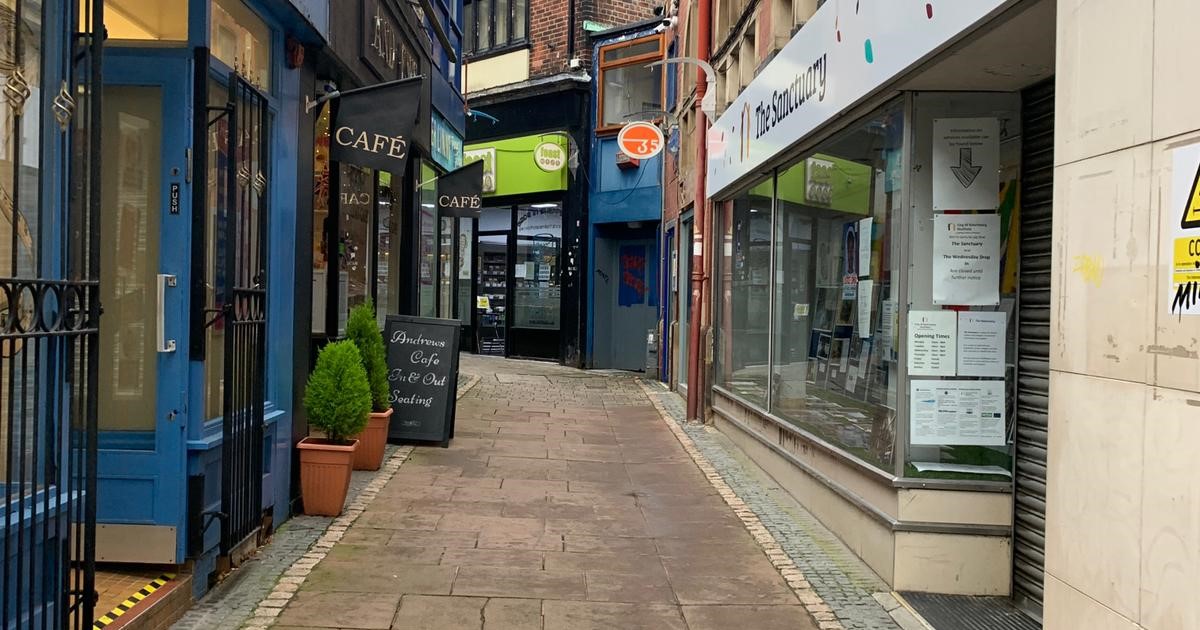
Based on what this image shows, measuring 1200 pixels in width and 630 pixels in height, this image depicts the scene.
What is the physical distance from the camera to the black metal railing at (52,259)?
10.5 ft

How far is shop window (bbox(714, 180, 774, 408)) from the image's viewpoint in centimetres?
928

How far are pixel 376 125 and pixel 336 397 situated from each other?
1.93 metres

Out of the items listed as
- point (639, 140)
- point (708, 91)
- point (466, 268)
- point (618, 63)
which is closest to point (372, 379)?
point (708, 91)

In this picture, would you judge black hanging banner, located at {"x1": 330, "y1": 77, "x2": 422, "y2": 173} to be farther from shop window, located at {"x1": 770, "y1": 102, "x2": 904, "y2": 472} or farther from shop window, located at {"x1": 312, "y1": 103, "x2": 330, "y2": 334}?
shop window, located at {"x1": 770, "y1": 102, "x2": 904, "y2": 472}

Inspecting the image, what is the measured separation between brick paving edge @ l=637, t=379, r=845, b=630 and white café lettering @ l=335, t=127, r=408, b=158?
11.6 feet

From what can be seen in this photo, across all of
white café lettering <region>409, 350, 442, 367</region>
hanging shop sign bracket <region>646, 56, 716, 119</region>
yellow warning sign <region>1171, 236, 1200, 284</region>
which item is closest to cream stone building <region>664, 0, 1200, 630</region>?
yellow warning sign <region>1171, 236, 1200, 284</region>

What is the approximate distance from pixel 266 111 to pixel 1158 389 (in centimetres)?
470

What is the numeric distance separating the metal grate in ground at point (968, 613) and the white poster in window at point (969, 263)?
159 cm

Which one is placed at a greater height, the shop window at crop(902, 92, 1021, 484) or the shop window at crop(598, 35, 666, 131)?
the shop window at crop(598, 35, 666, 131)

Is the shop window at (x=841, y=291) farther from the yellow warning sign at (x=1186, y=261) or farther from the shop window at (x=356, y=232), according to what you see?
Result: the shop window at (x=356, y=232)

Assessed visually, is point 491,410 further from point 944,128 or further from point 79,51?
point 79,51

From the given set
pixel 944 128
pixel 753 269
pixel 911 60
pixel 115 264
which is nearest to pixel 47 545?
pixel 115 264

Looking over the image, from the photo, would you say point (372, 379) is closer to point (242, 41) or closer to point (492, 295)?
point (242, 41)

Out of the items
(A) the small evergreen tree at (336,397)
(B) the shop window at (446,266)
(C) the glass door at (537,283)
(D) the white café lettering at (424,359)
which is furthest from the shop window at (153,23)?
(C) the glass door at (537,283)
